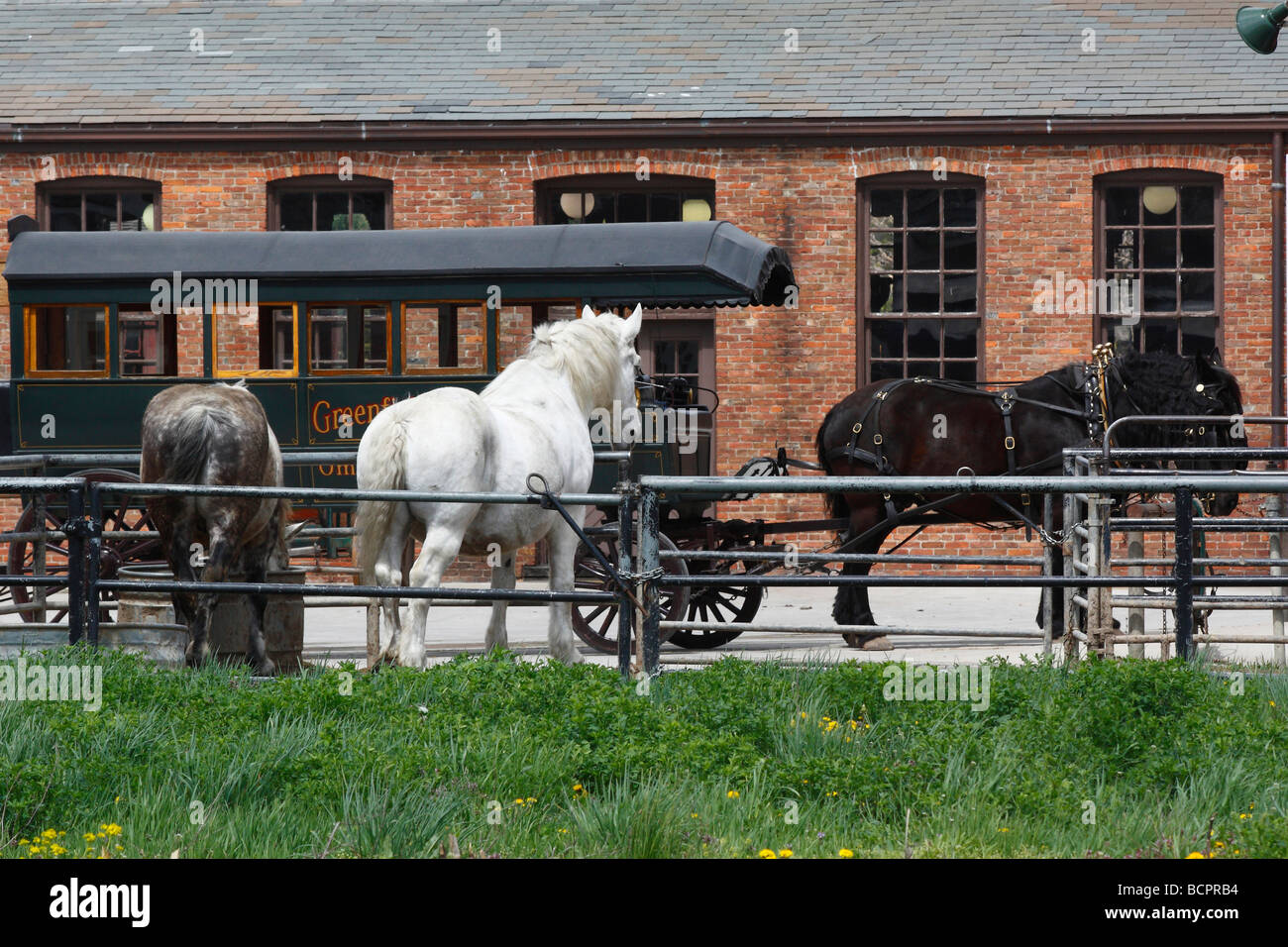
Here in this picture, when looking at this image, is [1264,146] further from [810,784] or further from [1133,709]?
[810,784]

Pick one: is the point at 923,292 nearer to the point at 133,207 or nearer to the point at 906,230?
the point at 906,230

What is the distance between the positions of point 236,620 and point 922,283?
436 inches

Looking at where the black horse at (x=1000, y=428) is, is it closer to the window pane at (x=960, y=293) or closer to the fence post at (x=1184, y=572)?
the fence post at (x=1184, y=572)

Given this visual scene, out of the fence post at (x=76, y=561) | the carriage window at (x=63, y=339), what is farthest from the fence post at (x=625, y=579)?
the carriage window at (x=63, y=339)

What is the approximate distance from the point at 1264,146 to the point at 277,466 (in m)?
12.7

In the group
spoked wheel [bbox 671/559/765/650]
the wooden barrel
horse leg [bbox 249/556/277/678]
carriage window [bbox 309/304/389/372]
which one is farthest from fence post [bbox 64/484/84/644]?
carriage window [bbox 309/304/389/372]

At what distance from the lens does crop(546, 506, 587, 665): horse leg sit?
8477 millimetres

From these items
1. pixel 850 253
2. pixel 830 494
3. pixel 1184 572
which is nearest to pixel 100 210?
pixel 850 253

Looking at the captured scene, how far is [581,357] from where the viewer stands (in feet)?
30.0

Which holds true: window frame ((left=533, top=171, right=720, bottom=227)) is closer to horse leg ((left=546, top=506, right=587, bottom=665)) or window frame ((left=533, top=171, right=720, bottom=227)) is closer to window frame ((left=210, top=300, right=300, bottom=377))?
window frame ((left=210, top=300, right=300, bottom=377))

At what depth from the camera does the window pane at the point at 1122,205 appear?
17375mm

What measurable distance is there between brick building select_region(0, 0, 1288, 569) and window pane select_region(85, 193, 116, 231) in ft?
0.09

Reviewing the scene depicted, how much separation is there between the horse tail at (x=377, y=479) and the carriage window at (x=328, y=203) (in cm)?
1019

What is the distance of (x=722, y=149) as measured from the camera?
17.4 metres
